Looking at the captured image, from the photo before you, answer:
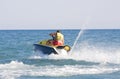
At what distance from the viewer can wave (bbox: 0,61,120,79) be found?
22.5 metres

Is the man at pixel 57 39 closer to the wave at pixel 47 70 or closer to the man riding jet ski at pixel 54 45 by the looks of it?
the man riding jet ski at pixel 54 45

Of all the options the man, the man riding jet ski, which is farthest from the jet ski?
the man

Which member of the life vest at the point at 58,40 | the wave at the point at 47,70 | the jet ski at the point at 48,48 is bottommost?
the jet ski at the point at 48,48

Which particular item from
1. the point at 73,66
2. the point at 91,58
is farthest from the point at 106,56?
the point at 73,66

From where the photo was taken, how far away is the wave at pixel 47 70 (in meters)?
22.5

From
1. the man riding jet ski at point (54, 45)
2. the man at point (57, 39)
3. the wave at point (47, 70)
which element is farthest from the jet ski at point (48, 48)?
the wave at point (47, 70)

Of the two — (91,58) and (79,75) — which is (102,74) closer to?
(79,75)

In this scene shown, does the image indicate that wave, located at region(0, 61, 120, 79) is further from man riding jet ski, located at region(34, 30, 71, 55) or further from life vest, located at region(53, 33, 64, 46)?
life vest, located at region(53, 33, 64, 46)

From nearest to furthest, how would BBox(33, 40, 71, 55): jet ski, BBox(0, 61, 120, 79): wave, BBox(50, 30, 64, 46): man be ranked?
BBox(0, 61, 120, 79): wave → BBox(33, 40, 71, 55): jet ski → BBox(50, 30, 64, 46): man

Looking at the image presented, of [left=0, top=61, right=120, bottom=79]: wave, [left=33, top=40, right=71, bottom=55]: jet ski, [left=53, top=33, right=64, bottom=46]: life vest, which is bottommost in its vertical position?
[left=33, top=40, right=71, bottom=55]: jet ski

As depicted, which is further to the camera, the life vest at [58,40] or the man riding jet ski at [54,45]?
the life vest at [58,40]

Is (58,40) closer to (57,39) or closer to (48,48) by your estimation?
(57,39)

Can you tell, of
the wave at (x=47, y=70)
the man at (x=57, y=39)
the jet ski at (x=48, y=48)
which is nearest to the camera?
the wave at (x=47, y=70)

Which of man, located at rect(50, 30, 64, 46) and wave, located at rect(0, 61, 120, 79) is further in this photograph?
man, located at rect(50, 30, 64, 46)
